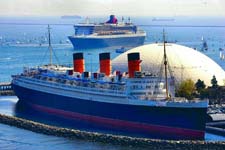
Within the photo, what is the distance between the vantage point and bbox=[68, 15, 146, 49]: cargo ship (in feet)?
216

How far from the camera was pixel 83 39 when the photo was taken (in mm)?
66125

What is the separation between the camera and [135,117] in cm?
2297

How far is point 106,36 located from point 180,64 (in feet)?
119

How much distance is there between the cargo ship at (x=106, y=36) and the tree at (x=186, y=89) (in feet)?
126

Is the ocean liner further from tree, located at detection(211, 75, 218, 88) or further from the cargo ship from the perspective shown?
the cargo ship

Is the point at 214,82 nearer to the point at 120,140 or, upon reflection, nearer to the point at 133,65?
the point at 133,65

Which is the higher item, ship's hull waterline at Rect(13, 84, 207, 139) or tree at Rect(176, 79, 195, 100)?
tree at Rect(176, 79, 195, 100)

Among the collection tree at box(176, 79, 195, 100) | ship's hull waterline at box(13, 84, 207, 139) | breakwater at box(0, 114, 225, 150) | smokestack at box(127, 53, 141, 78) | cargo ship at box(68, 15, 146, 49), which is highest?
cargo ship at box(68, 15, 146, 49)

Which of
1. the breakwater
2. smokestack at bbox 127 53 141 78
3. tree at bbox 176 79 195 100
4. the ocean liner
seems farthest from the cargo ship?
the breakwater

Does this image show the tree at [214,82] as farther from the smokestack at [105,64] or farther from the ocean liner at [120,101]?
the smokestack at [105,64]

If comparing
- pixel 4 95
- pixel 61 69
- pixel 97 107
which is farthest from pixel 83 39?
pixel 97 107

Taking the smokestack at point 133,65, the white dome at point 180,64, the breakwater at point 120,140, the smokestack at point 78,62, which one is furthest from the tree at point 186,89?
the breakwater at point 120,140

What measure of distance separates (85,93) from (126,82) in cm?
248

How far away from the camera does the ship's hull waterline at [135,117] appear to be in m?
21.6
